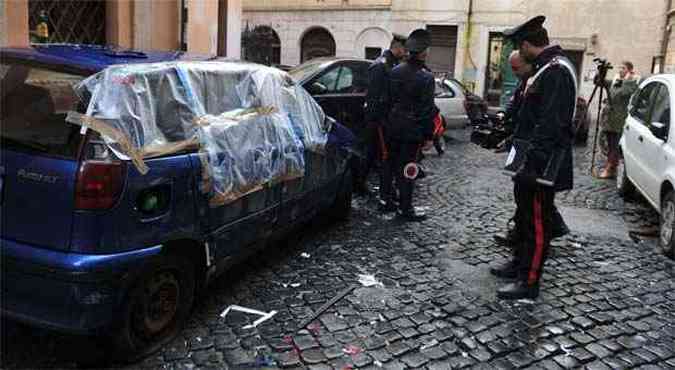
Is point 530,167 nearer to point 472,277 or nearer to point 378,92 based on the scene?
point 472,277

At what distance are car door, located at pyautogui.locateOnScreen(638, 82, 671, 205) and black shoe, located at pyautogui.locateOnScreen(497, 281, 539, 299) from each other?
2547mm

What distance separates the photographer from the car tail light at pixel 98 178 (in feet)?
9.92

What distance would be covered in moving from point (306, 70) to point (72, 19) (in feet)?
12.8

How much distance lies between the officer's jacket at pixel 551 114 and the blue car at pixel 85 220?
233cm

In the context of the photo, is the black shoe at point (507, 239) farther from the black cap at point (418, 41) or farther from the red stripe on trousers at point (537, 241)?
the black cap at point (418, 41)

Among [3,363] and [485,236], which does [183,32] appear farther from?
[3,363]

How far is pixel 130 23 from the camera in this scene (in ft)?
33.9

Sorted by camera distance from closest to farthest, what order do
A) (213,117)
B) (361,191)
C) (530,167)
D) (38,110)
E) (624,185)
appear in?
1. (38,110)
2. (213,117)
3. (530,167)
4. (361,191)
5. (624,185)

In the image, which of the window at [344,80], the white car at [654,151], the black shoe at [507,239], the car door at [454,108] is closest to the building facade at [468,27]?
the car door at [454,108]

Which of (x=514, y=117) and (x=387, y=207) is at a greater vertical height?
(x=514, y=117)

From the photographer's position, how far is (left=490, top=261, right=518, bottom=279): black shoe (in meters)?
5.15

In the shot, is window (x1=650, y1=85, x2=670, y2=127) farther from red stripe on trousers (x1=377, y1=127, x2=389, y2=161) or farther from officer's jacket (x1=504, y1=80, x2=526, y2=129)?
red stripe on trousers (x1=377, y1=127, x2=389, y2=161)

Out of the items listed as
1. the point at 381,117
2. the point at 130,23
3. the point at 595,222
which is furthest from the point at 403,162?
the point at 130,23

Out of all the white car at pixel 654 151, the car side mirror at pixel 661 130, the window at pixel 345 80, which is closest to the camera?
the white car at pixel 654 151
